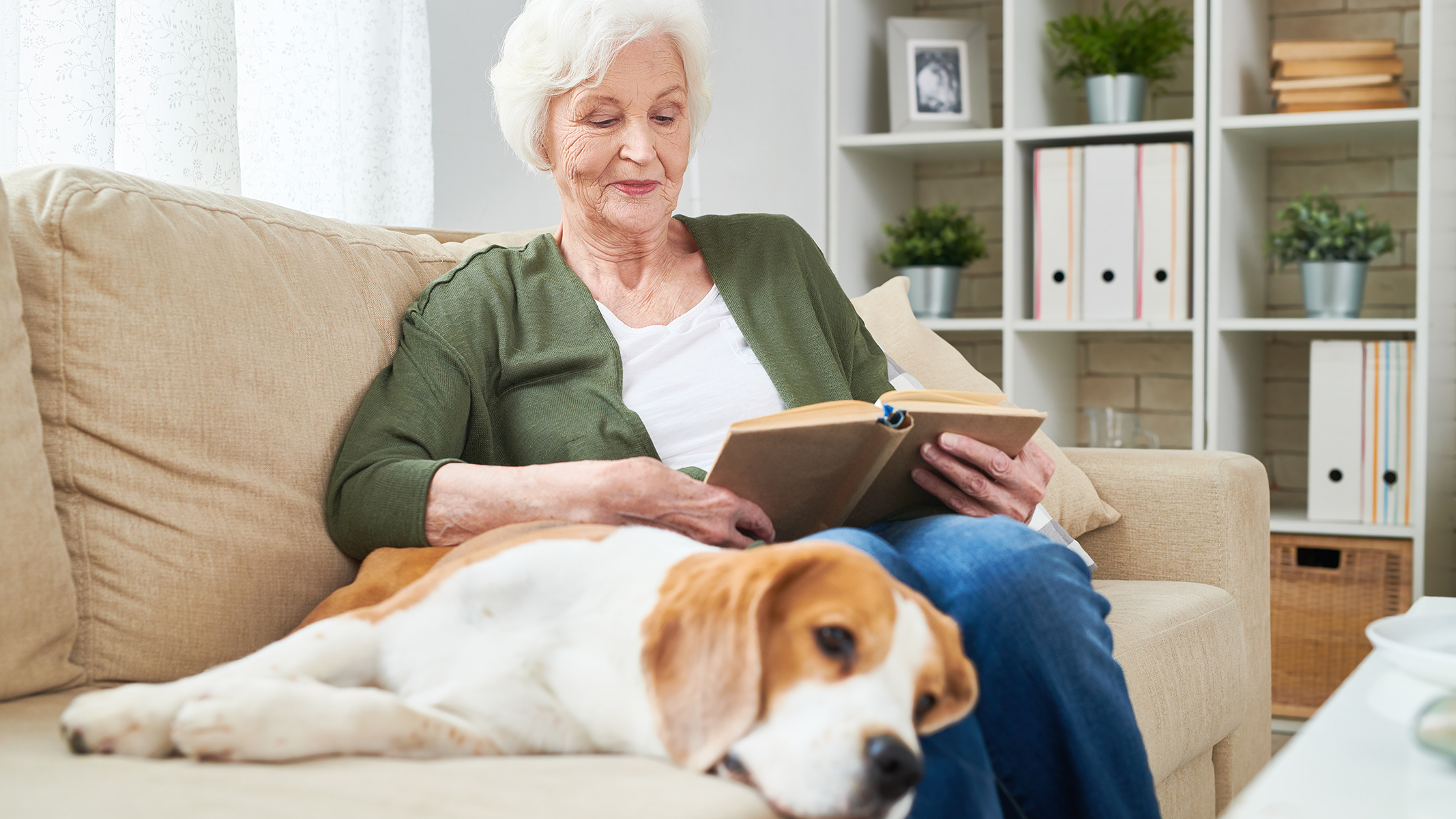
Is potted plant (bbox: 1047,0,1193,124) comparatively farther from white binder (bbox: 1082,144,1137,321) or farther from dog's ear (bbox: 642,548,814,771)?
dog's ear (bbox: 642,548,814,771)

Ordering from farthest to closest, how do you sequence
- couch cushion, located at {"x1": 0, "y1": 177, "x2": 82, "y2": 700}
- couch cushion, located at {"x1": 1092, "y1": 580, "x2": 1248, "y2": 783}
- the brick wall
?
1. the brick wall
2. couch cushion, located at {"x1": 1092, "y1": 580, "x2": 1248, "y2": 783}
3. couch cushion, located at {"x1": 0, "y1": 177, "x2": 82, "y2": 700}

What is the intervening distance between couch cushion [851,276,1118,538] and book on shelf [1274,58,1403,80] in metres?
1.08

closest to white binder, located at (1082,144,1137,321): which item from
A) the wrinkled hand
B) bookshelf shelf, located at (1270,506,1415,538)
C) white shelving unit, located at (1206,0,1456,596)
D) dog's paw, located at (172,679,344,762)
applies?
white shelving unit, located at (1206,0,1456,596)

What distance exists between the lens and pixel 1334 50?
2.36 m

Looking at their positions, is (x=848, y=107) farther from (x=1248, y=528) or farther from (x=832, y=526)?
(x=832, y=526)

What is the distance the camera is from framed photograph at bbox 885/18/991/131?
2.72 metres

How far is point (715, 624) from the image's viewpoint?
734mm

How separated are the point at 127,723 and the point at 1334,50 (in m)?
2.42

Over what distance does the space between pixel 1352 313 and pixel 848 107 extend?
1142 millimetres

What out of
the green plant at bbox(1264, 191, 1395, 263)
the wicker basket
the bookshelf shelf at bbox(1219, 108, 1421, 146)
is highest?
the bookshelf shelf at bbox(1219, 108, 1421, 146)

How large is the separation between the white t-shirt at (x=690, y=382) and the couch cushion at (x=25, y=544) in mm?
551

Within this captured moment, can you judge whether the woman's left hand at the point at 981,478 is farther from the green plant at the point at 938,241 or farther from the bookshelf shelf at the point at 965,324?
the green plant at the point at 938,241

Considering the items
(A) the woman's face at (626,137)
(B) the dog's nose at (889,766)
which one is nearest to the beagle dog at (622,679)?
(B) the dog's nose at (889,766)

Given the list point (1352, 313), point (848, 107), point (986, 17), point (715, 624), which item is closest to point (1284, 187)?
point (1352, 313)
